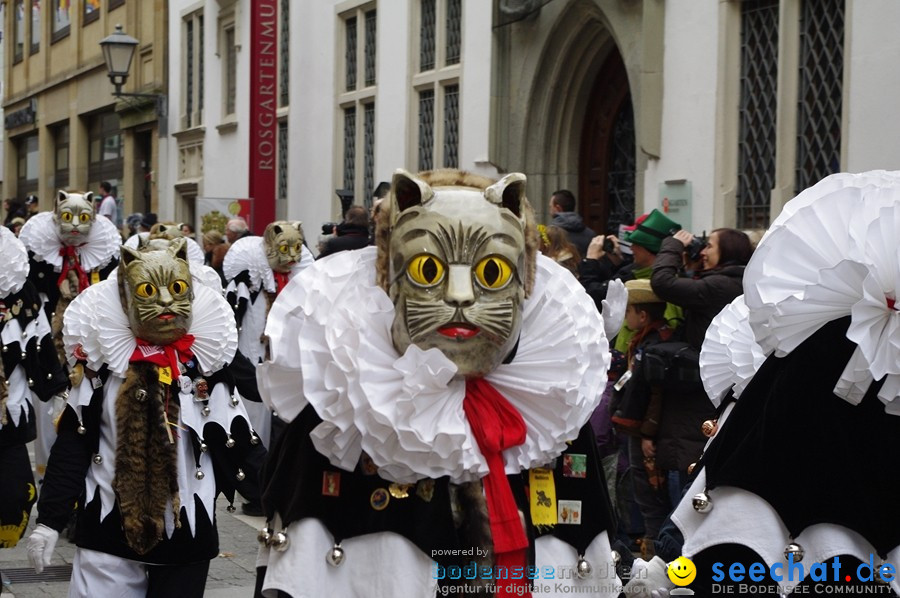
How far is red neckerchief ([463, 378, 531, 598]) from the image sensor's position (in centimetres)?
362

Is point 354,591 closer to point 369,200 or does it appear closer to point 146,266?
point 146,266

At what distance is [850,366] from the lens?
314 cm

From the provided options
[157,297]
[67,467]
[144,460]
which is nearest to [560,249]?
[157,297]

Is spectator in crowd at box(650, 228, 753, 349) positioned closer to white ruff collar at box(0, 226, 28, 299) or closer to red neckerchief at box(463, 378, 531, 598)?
white ruff collar at box(0, 226, 28, 299)

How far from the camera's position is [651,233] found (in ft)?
26.2

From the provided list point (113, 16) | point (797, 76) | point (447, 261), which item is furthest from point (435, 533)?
point (113, 16)

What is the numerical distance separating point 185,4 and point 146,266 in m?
22.0

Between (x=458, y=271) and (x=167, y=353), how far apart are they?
90.4 inches

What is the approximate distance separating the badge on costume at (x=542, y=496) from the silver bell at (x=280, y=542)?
639 millimetres

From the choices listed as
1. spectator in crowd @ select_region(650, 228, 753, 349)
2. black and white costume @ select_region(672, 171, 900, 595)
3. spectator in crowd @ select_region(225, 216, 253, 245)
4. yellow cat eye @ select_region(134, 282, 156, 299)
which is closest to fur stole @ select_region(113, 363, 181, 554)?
yellow cat eye @ select_region(134, 282, 156, 299)

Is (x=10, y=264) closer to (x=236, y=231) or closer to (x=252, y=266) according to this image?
(x=252, y=266)

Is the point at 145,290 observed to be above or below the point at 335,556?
above

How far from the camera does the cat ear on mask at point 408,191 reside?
3.70 meters

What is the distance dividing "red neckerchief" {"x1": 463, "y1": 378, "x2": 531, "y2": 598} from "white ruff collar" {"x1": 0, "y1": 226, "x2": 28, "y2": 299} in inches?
A: 160
